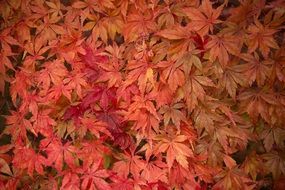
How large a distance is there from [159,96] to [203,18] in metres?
0.59

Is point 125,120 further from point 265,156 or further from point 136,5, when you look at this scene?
point 265,156

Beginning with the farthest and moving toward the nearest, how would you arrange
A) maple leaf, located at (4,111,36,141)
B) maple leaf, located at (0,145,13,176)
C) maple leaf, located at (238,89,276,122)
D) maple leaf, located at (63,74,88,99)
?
maple leaf, located at (0,145,13,176) < maple leaf, located at (4,111,36,141) < maple leaf, located at (63,74,88,99) < maple leaf, located at (238,89,276,122)

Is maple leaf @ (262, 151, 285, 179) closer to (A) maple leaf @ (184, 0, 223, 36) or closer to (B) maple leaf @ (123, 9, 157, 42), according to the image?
(A) maple leaf @ (184, 0, 223, 36)

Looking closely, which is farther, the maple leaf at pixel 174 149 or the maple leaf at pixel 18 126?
the maple leaf at pixel 18 126

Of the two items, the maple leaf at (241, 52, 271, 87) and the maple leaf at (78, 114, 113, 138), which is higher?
the maple leaf at (241, 52, 271, 87)

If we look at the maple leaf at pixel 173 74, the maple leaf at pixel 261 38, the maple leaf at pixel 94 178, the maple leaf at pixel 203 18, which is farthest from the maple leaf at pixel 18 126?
the maple leaf at pixel 261 38

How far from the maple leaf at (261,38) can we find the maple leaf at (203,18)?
275 millimetres

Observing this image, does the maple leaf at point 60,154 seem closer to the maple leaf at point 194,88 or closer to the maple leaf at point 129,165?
the maple leaf at point 129,165

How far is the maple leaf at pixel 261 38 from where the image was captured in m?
2.20

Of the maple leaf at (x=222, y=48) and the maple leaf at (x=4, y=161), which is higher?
the maple leaf at (x=222, y=48)

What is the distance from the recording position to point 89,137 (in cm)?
258

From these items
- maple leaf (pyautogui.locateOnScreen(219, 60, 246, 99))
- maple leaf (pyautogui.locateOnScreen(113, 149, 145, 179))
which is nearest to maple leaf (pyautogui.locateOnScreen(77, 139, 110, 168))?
maple leaf (pyautogui.locateOnScreen(113, 149, 145, 179))

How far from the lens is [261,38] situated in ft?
7.29

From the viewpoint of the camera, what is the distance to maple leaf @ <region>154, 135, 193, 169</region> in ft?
7.19
